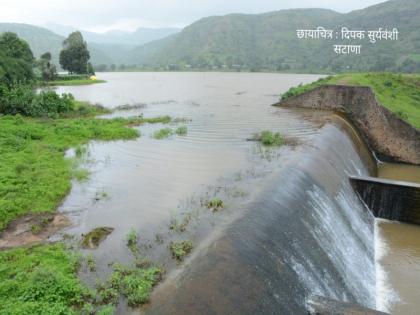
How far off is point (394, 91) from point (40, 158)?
2411 centimetres

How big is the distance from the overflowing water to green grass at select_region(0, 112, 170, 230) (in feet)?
1.87

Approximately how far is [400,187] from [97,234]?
9.24 meters

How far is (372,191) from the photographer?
40.9 feet

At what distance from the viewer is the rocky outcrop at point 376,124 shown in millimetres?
18969

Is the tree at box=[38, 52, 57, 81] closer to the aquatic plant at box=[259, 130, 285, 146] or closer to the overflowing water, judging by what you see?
the overflowing water

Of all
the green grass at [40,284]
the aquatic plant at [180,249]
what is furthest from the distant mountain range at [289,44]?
the green grass at [40,284]

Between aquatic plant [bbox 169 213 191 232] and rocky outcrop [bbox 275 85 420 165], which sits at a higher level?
rocky outcrop [bbox 275 85 420 165]

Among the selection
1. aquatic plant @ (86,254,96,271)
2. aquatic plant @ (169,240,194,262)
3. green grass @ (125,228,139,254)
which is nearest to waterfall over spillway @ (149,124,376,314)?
aquatic plant @ (169,240,194,262)

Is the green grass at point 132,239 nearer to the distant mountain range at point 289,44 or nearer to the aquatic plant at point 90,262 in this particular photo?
the aquatic plant at point 90,262

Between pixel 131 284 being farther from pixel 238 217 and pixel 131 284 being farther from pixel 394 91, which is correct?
pixel 394 91

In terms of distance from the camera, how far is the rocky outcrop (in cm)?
1897

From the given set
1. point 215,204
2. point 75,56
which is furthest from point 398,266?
point 75,56

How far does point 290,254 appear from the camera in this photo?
6879 mm

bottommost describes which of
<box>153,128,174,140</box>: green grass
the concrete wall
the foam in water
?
the foam in water
